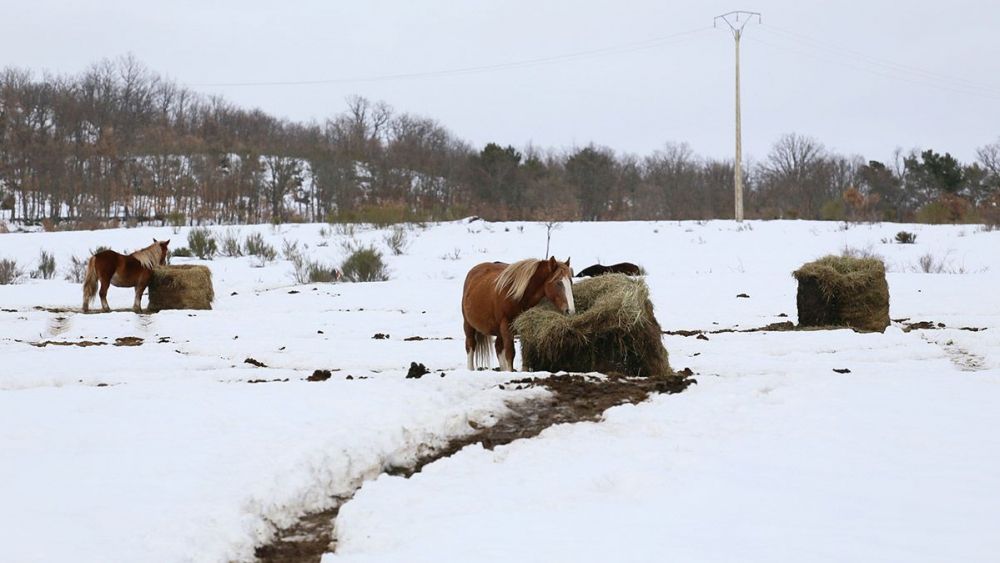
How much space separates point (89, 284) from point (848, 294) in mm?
13466

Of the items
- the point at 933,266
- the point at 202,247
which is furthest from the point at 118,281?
the point at 933,266

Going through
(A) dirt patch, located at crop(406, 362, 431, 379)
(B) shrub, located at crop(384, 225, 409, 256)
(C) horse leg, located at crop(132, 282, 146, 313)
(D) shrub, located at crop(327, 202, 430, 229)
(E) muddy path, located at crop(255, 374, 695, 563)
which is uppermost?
(D) shrub, located at crop(327, 202, 430, 229)

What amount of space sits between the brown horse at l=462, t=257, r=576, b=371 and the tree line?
110ft

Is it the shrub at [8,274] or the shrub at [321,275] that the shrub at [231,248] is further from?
the shrub at [8,274]

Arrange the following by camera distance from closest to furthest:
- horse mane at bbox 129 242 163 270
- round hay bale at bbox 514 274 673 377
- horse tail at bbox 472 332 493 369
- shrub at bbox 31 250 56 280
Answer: round hay bale at bbox 514 274 673 377
horse tail at bbox 472 332 493 369
horse mane at bbox 129 242 163 270
shrub at bbox 31 250 56 280

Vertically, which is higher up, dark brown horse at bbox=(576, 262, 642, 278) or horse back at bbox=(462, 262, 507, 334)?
dark brown horse at bbox=(576, 262, 642, 278)

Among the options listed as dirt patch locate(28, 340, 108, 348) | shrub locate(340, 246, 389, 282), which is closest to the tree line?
shrub locate(340, 246, 389, 282)

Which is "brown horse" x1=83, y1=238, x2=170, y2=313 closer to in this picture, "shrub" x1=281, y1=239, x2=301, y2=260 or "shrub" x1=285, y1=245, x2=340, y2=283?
"shrub" x1=285, y1=245, x2=340, y2=283

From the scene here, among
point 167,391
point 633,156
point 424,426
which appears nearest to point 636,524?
point 424,426

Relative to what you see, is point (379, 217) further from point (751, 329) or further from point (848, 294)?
point (848, 294)

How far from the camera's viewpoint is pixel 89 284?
1586 cm

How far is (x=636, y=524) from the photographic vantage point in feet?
13.8

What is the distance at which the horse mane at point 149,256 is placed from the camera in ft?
52.5

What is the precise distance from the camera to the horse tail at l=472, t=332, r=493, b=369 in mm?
10000
